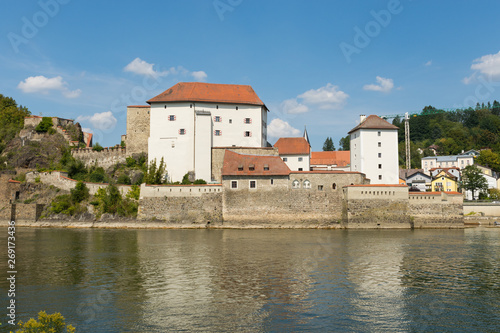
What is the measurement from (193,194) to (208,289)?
26.3 metres

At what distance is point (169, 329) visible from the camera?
39.1 feet

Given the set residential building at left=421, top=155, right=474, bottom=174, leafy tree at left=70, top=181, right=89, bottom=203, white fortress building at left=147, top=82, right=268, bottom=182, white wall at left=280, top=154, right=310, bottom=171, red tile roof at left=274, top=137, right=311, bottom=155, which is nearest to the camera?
leafy tree at left=70, top=181, right=89, bottom=203

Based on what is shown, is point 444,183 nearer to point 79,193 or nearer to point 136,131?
point 136,131

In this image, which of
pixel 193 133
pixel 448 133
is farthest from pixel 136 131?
pixel 448 133

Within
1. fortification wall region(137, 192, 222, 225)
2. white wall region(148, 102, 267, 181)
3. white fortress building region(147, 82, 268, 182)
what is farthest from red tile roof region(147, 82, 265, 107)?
fortification wall region(137, 192, 222, 225)

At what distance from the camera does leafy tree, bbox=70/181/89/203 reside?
4381cm

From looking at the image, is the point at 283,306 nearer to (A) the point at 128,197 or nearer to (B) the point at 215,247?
(B) the point at 215,247

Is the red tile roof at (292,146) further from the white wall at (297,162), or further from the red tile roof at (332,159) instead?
the red tile roof at (332,159)

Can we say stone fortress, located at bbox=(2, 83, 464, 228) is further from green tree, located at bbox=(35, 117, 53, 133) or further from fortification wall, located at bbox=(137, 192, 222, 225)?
green tree, located at bbox=(35, 117, 53, 133)

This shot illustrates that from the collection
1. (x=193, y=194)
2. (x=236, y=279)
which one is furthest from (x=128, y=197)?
(x=236, y=279)

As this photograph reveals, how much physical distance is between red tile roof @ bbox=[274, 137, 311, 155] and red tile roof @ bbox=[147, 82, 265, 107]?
559 centimetres

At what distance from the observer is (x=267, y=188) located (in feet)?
138

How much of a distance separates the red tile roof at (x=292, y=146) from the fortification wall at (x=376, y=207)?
422 inches

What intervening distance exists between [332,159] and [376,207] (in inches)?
1008
